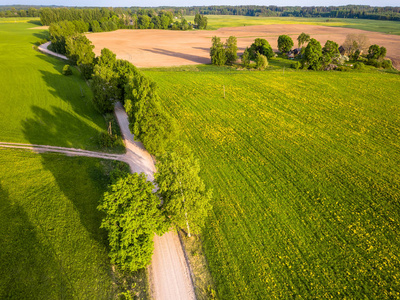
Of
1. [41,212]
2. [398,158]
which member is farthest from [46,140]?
[398,158]

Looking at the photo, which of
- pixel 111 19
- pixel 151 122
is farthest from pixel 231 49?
pixel 111 19

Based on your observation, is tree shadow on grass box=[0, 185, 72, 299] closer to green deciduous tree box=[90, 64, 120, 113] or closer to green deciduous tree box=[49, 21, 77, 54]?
green deciduous tree box=[90, 64, 120, 113]

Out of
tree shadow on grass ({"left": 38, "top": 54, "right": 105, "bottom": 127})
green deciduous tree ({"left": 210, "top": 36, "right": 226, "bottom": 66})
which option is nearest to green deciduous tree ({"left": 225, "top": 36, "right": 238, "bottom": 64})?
green deciduous tree ({"left": 210, "top": 36, "right": 226, "bottom": 66})

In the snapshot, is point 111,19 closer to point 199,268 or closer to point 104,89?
point 104,89

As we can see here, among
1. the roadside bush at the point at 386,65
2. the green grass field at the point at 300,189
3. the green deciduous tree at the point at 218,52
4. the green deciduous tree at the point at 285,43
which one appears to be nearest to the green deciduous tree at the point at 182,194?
the green grass field at the point at 300,189

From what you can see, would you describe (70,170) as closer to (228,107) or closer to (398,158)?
(228,107)

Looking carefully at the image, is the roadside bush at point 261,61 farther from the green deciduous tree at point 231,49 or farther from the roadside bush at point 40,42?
the roadside bush at point 40,42
